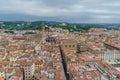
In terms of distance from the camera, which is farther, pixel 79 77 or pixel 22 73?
pixel 22 73

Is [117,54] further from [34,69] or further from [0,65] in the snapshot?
[0,65]

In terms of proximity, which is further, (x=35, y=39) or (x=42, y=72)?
(x=35, y=39)

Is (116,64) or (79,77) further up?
(79,77)

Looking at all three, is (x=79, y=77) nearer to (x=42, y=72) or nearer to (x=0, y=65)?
(x=42, y=72)

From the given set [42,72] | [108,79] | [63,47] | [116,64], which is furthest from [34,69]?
[63,47]

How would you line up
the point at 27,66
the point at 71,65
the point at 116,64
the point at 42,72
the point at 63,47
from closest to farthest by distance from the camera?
the point at 42,72 < the point at 27,66 < the point at 71,65 < the point at 116,64 < the point at 63,47

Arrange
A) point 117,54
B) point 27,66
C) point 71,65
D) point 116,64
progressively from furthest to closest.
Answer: point 117,54, point 116,64, point 71,65, point 27,66

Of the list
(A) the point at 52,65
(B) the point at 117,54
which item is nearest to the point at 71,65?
(A) the point at 52,65

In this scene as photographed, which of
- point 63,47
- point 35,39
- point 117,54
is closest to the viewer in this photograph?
point 117,54

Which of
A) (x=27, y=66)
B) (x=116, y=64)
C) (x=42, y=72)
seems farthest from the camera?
(x=116, y=64)
